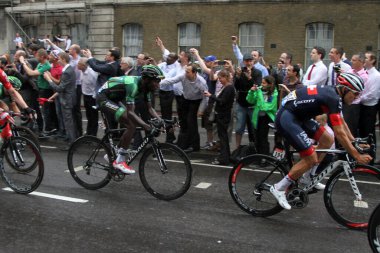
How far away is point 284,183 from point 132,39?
21.3 metres

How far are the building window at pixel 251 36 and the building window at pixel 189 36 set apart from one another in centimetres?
225

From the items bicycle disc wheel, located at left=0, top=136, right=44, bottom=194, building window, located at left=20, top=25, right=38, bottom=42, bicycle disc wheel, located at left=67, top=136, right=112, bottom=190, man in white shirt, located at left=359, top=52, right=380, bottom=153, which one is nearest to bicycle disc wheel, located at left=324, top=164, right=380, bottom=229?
bicycle disc wheel, located at left=67, top=136, right=112, bottom=190

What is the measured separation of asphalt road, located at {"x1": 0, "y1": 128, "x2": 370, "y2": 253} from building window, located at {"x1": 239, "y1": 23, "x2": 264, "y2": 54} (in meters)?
16.8

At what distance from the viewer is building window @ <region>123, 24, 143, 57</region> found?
25594 mm

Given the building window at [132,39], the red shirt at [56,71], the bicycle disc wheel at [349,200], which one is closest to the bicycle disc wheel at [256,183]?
the bicycle disc wheel at [349,200]

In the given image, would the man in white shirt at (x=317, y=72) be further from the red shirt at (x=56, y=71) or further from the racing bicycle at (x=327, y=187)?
the red shirt at (x=56, y=71)

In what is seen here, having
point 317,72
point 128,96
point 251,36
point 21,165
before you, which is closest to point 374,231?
point 128,96

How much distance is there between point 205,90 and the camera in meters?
9.46

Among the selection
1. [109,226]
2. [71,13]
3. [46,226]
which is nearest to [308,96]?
[109,226]

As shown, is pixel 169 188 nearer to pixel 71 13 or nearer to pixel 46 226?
pixel 46 226

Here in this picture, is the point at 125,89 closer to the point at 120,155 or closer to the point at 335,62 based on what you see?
the point at 120,155

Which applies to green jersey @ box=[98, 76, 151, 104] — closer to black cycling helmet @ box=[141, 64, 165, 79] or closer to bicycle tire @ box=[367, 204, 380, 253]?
black cycling helmet @ box=[141, 64, 165, 79]

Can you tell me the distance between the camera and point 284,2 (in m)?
21.5

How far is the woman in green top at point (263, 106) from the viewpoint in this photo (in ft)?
28.3
